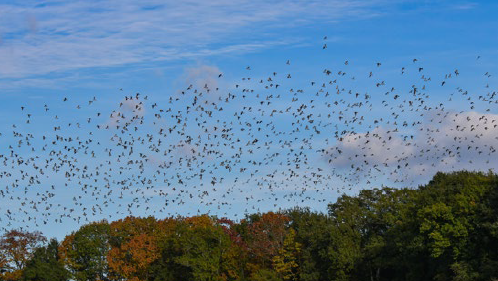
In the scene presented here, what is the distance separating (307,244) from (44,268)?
55.9m

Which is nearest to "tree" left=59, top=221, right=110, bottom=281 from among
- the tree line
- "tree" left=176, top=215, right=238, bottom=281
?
the tree line

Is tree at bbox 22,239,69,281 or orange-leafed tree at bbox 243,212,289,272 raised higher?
tree at bbox 22,239,69,281

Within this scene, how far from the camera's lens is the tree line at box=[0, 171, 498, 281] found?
74875 mm

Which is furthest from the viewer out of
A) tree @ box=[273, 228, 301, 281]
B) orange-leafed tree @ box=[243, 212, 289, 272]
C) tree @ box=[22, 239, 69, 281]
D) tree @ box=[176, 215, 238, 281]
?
tree @ box=[22, 239, 69, 281]

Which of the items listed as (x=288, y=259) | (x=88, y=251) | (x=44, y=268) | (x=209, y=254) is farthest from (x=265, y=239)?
(x=44, y=268)

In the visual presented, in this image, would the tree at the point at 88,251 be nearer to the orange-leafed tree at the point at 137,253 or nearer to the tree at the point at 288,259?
the orange-leafed tree at the point at 137,253

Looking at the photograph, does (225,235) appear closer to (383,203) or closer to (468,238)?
(383,203)

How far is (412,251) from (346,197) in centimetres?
2754

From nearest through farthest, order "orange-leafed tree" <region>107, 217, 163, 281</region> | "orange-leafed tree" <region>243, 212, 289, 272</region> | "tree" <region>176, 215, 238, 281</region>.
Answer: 1. "orange-leafed tree" <region>243, 212, 289, 272</region>
2. "tree" <region>176, 215, 238, 281</region>
3. "orange-leafed tree" <region>107, 217, 163, 281</region>

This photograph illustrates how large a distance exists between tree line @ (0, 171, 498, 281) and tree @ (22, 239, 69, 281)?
0.65 ft

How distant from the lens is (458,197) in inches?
2985

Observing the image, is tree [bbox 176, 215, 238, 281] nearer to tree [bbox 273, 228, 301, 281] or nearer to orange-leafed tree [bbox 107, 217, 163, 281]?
orange-leafed tree [bbox 107, 217, 163, 281]

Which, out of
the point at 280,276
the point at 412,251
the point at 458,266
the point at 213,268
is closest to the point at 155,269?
the point at 213,268

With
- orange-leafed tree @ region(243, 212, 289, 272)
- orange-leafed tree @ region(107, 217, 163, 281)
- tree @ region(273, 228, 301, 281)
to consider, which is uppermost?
orange-leafed tree @ region(107, 217, 163, 281)
